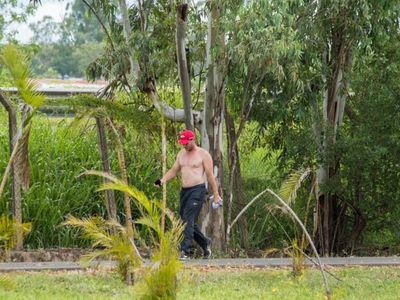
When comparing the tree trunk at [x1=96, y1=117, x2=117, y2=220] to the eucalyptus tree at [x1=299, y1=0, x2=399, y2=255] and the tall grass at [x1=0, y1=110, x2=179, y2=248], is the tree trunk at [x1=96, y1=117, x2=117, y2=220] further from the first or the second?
the eucalyptus tree at [x1=299, y1=0, x2=399, y2=255]

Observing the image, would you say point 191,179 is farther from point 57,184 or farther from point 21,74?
point 21,74

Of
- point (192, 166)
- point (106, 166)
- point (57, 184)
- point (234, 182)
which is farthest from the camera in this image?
point (234, 182)

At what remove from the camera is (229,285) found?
39.7 feet

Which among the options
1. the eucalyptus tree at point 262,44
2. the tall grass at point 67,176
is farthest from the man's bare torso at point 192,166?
the tall grass at point 67,176

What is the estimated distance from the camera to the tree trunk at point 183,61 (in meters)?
16.1

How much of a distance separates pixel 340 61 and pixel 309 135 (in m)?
1.40

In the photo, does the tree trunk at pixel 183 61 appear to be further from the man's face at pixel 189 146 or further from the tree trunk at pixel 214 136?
the man's face at pixel 189 146

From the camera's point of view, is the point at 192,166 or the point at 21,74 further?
the point at 192,166

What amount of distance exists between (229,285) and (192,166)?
255cm

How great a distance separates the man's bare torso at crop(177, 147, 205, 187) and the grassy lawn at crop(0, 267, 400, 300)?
1490mm

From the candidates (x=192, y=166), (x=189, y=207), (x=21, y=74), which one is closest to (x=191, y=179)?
(x=192, y=166)

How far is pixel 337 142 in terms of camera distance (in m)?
18.0

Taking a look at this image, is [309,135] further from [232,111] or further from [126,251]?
[126,251]

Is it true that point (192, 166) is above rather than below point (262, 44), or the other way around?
below
